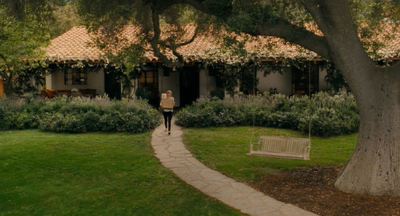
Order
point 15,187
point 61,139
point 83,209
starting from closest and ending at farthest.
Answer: point 83,209 → point 15,187 → point 61,139

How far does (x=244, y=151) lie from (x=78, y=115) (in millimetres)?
7651

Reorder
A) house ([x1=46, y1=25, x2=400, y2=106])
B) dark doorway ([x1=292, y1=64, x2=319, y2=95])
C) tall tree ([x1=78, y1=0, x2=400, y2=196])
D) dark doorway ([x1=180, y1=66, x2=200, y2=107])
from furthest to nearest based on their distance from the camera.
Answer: dark doorway ([x1=180, y1=66, x2=200, y2=107]), dark doorway ([x1=292, y1=64, x2=319, y2=95]), house ([x1=46, y1=25, x2=400, y2=106]), tall tree ([x1=78, y1=0, x2=400, y2=196])

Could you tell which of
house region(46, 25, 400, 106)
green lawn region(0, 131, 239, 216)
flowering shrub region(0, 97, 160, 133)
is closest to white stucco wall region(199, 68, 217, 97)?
house region(46, 25, 400, 106)

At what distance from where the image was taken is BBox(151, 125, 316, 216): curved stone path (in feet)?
32.3

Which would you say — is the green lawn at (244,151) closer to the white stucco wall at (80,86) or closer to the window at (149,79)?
the window at (149,79)

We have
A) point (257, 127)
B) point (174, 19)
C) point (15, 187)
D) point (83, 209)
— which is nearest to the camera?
point (83, 209)

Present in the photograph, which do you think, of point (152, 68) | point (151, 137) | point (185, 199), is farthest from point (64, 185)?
point (152, 68)

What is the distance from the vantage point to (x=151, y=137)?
1800 centimetres

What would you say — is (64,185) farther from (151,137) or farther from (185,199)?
(151,137)

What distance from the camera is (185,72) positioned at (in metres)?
27.8

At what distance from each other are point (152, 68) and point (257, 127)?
933 cm

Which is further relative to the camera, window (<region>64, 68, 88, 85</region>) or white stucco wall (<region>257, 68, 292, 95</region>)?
window (<region>64, 68, 88, 85</region>)

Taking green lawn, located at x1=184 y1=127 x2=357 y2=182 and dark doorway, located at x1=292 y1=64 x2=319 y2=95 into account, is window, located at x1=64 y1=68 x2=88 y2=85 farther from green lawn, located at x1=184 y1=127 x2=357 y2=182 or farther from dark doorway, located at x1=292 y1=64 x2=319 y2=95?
dark doorway, located at x1=292 y1=64 x2=319 y2=95

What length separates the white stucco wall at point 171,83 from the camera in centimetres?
2809
